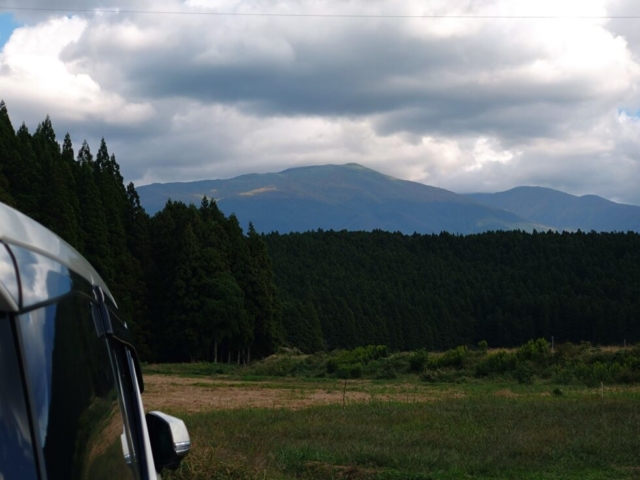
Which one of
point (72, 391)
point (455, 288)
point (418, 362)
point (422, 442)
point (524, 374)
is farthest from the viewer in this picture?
point (455, 288)

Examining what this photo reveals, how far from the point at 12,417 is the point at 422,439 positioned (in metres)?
11.9

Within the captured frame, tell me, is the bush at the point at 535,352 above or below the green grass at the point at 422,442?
below

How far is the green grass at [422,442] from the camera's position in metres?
9.91

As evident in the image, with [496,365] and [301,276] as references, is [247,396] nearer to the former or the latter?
[496,365]

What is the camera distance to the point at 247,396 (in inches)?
1017

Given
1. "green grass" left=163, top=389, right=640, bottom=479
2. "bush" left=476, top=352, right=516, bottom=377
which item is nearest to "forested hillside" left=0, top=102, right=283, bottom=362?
"bush" left=476, top=352, right=516, bottom=377

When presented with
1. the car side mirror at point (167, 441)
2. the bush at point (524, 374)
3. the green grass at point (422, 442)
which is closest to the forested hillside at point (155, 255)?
the bush at point (524, 374)

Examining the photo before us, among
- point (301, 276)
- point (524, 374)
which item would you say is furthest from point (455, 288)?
point (524, 374)

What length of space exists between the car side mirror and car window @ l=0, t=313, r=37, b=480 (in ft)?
5.04

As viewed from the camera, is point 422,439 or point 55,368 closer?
point 55,368

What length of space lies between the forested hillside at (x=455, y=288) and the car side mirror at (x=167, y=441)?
70079mm

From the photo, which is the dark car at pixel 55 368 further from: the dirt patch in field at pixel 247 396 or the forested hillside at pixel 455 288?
the forested hillside at pixel 455 288

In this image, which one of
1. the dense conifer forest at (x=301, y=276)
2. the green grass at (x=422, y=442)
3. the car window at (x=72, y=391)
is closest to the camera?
the car window at (x=72, y=391)

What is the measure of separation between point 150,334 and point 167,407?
31606mm
